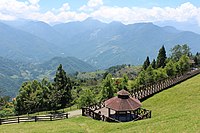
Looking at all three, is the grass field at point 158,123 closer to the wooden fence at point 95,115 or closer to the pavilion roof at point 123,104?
the wooden fence at point 95,115

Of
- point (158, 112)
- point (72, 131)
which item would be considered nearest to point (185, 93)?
point (158, 112)

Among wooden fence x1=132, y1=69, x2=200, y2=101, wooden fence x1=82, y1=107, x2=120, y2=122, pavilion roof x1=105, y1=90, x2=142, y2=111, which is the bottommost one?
wooden fence x1=82, y1=107, x2=120, y2=122

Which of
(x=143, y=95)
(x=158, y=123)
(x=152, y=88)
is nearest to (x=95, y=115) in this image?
(x=158, y=123)

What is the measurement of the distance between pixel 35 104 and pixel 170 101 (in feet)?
153

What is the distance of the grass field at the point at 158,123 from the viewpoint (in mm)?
24219

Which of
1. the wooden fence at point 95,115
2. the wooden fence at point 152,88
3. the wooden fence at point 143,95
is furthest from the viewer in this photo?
the wooden fence at point 152,88

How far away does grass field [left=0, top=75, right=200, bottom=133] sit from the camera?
79.5ft

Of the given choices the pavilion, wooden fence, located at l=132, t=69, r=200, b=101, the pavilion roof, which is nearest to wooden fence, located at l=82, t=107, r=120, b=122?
the pavilion

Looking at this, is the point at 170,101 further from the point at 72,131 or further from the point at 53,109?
the point at 53,109

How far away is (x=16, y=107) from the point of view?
8056 centimetres

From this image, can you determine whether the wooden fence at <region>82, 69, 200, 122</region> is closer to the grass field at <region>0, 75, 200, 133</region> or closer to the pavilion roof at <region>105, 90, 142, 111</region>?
the grass field at <region>0, 75, 200, 133</region>

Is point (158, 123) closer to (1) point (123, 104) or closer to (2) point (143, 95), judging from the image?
(1) point (123, 104)

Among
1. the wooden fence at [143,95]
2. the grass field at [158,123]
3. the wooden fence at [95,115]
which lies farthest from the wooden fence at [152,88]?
the wooden fence at [95,115]

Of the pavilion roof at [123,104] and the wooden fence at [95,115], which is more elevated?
the pavilion roof at [123,104]
